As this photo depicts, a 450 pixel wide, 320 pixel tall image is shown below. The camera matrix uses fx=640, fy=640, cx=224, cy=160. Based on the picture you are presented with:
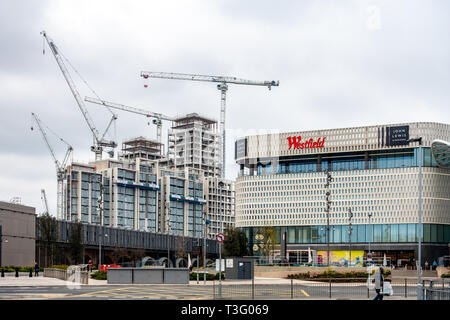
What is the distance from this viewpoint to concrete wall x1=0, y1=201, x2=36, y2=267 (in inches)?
3474

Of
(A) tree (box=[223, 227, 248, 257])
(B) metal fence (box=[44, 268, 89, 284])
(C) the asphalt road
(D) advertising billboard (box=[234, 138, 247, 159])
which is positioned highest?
(D) advertising billboard (box=[234, 138, 247, 159])

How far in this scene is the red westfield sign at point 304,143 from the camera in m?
152

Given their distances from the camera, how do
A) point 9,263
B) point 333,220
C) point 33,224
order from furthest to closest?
point 333,220 → point 33,224 → point 9,263

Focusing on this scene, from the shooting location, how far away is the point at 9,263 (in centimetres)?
8944

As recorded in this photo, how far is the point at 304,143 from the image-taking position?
15325 cm

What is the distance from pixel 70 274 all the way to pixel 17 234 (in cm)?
3825

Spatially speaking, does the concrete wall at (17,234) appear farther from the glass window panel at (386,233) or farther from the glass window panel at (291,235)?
the glass window panel at (386,233)

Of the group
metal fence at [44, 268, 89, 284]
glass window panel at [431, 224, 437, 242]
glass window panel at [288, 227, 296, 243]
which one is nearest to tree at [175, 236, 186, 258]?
glass window panel at [288, 227, 296, 243]

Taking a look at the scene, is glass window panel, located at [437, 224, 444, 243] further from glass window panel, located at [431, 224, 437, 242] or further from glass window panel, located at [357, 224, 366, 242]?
glass window panel, located at [357, 224, 366, 242]

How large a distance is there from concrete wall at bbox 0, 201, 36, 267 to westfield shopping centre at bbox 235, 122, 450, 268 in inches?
2252

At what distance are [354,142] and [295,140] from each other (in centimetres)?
1433
